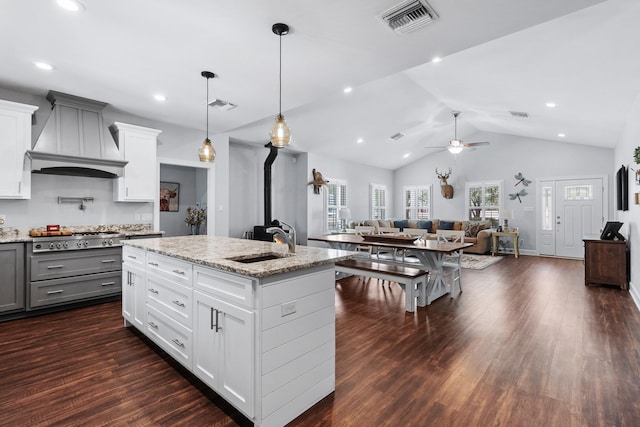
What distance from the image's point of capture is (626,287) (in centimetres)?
488

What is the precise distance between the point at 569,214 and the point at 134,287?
973cm

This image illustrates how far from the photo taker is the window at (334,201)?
8.85 meters

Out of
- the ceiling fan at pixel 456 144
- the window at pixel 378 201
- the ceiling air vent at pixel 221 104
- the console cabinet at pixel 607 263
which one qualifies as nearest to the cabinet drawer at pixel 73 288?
the ceiling air vent at pixel 221 104

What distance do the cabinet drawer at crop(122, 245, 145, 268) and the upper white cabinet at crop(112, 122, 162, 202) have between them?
1734 millimetres

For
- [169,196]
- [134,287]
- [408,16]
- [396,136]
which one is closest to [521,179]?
[396,136]

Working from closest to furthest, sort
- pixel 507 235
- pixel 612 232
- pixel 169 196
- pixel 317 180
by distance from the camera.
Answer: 1. pixel 612 232
2. pixel 169 196
3. pixel 317 180
4. pixel 507 235

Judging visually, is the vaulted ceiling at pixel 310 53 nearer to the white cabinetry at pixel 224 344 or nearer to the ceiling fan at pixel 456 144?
the ceiling fan at pixel 456 144

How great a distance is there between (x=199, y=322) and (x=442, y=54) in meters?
3.05

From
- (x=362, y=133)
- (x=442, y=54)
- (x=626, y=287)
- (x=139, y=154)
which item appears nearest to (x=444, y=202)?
(x=362, y=133)

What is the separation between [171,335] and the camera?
8.02 feet

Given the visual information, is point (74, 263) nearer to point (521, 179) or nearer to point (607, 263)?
point (607, 263)

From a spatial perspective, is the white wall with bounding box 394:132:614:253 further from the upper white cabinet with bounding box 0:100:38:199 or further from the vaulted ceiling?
the upper white cabinet with bounding box 0:100:38:199

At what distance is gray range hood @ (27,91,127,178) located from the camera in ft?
12.6

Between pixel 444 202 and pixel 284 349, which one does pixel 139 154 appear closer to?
pixel 284 349
